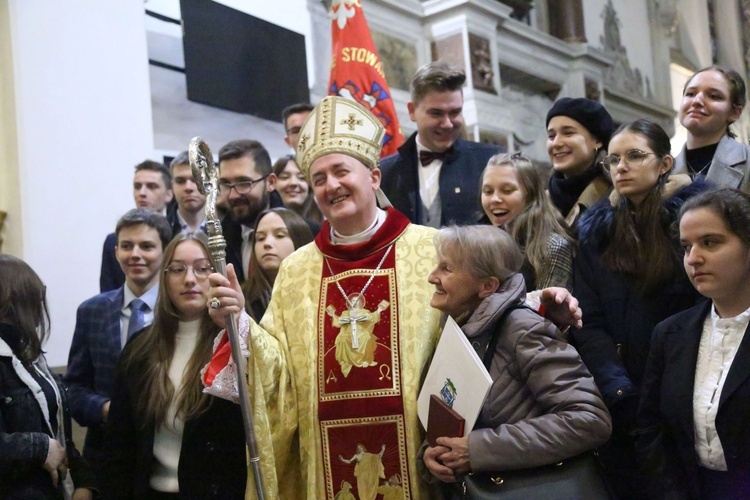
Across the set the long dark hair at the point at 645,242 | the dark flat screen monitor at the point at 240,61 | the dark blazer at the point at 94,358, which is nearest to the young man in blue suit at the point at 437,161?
the long dark hair at the point at 645,242

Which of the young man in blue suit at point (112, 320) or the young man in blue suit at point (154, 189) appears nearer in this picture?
the young man in blue suit at point (112, 320)

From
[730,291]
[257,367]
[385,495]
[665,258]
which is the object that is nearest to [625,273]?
[665,258]

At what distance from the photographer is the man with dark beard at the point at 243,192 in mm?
4535

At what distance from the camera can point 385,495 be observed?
300 centimetres

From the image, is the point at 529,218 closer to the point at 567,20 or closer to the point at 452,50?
the point at 452,50

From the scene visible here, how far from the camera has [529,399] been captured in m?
2.58

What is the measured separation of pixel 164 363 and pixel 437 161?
1.83 meters

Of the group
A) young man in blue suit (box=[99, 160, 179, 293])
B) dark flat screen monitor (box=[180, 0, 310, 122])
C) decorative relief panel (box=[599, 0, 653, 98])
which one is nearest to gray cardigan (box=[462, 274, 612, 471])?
young man in blue suit (box=[99, 160, 179, 293])

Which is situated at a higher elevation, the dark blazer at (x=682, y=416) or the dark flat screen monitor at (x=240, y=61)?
the dark flat screen monitor at (x=240, y=61)

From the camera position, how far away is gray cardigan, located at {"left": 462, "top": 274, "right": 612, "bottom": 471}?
244 cm

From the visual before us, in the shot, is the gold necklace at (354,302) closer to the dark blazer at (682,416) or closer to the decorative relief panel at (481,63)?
the dark blazer at (682,416)

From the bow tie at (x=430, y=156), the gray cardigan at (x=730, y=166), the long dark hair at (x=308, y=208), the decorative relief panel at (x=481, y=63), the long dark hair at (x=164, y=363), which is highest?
Result: the decorative relief panel at (x=481, y=63)

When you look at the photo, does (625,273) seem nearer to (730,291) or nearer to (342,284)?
(730,291)

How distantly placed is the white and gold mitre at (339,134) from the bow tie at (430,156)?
1.01 metres
